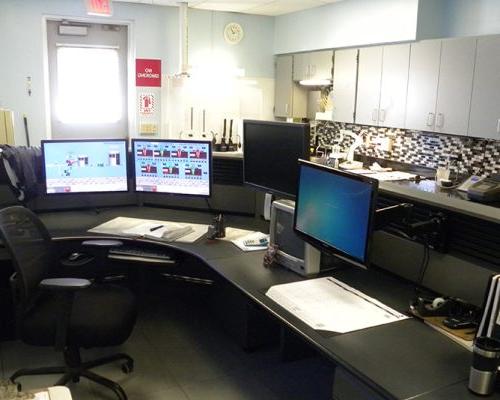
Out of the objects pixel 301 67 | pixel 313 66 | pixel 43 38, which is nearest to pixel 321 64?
pixel 313 66

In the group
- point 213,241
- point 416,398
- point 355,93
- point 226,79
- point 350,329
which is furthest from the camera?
point 226,79

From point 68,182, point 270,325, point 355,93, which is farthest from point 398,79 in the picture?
point 68,182

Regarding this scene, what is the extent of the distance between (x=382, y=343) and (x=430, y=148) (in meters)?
3.61

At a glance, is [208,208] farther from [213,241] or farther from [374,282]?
[374,282]

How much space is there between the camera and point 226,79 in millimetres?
6164

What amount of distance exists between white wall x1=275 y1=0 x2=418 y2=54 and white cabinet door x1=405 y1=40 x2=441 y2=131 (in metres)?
0.20

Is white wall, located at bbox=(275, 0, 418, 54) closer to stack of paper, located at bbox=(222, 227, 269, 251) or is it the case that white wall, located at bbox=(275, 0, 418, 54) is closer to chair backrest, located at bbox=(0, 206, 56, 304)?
stack of paper, located at bbox=(222, 227, 269, 251)

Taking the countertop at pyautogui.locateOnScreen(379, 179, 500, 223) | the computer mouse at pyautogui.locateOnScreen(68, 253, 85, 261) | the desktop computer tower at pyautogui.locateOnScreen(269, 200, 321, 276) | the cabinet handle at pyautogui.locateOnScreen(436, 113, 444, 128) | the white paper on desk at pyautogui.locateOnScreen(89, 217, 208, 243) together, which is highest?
the cabinet handle at pyautogui.locateOnScreen(436, 113, 444, 128)

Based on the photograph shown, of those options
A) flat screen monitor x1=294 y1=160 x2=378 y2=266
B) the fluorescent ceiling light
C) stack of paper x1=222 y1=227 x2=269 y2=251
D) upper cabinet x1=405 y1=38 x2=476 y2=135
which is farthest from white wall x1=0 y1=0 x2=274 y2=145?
flat screen monitor x1=294 y1=160 x2=378 y2=266

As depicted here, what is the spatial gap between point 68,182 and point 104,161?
0.85 ft

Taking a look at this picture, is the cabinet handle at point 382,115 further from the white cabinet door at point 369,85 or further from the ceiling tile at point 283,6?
the ceiling tile at point 283,6

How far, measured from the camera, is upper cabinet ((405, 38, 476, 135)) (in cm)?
419

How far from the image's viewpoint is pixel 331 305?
1.95 metres

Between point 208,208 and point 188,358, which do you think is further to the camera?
point 208,208
